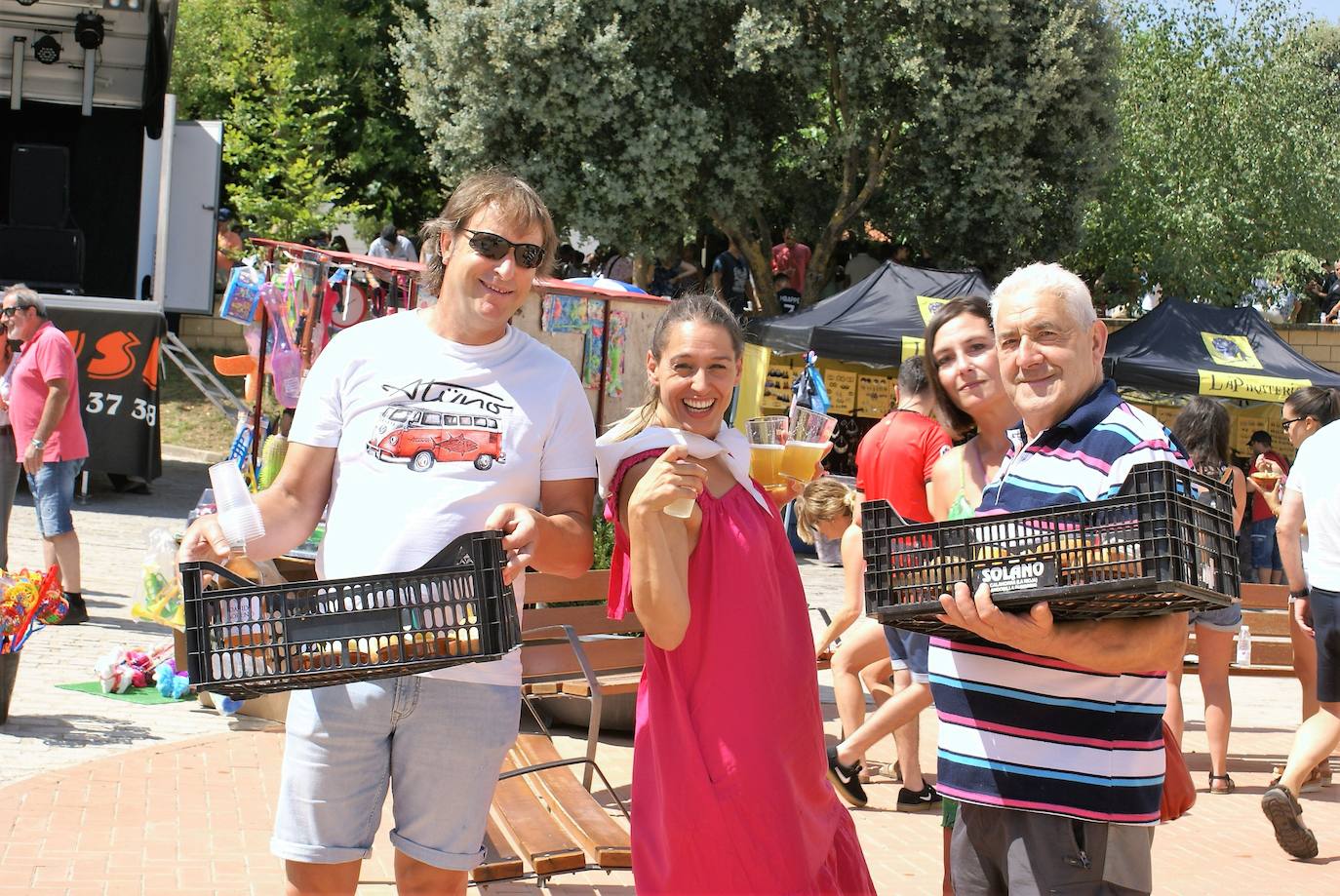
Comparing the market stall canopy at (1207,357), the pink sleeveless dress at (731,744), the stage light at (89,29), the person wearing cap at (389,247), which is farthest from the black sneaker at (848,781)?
the person wearing cap at (389,247)

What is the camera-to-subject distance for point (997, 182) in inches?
705

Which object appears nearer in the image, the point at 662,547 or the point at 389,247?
the point at 662,547

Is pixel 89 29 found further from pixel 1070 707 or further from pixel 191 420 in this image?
pixel 1070 707

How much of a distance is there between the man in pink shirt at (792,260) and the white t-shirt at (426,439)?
1687 centimetres

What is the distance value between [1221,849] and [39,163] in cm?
1470

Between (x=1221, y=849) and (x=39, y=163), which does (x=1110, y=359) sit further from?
(x=39, y=163)

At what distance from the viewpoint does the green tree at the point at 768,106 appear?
17422 mm

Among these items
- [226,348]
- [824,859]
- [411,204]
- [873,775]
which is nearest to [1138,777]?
[824,859]

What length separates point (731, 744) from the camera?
116 inches

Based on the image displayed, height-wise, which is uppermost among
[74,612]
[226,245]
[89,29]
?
[89,29]

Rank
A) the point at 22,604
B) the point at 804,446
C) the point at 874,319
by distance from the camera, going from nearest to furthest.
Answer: the point at 804,446
the point at 22,604
the point at 874,319

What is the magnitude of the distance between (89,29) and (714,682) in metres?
14.7

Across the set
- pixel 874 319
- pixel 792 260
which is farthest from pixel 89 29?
pixel 792 260

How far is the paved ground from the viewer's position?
491 centimetres
